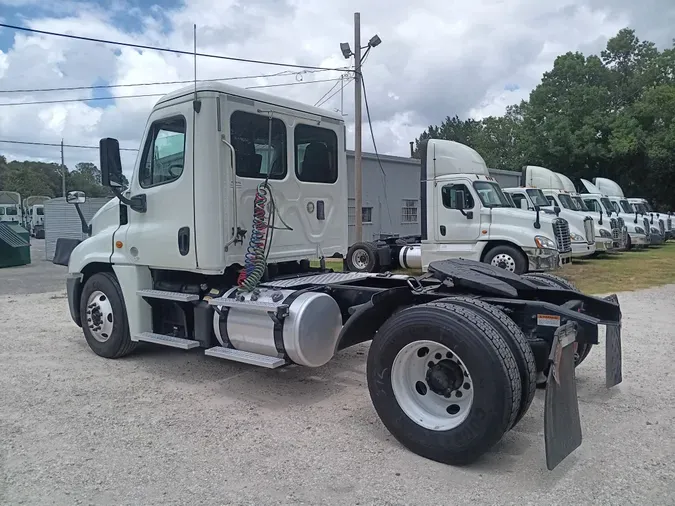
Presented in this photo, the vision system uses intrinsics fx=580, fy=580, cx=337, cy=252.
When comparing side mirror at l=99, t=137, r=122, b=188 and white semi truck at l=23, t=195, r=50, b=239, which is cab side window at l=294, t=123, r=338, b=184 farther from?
white semi truck at l=23, t=195, r=50, b=239

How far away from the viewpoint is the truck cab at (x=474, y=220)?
13359 mm

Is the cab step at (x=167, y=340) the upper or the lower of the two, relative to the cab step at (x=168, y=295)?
lower

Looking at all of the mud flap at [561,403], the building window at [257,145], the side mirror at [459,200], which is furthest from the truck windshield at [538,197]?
the mud flap at [561,403]

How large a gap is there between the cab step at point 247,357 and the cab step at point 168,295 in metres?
0.59

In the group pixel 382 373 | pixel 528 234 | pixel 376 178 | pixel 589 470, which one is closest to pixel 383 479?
pixel 382 373

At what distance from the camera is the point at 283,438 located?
4473 millimetres

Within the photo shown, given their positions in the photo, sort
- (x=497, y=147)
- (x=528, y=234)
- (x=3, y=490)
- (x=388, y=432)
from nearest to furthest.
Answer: (x=3, y=490), (x=388, y=432), (x=528, y=234), (x=497, y=147)

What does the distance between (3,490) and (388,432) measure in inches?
105

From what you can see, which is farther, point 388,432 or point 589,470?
point 388,432

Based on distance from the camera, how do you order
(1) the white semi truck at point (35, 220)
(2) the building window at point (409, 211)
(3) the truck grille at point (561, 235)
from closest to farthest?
(3) the truck grille at point (561, 235) → (2) the building window at point (409, 211) → (1) the white semi truck at point (35, 220)

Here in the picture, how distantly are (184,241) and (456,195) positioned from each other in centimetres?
905

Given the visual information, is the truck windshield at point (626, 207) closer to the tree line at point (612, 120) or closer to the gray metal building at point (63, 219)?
the tree line at point (612, 120)

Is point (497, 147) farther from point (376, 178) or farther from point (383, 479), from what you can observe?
point (383, 479)

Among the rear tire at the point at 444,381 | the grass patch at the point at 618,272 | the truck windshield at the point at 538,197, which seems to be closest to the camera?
the rear tire at the point at 444,381
